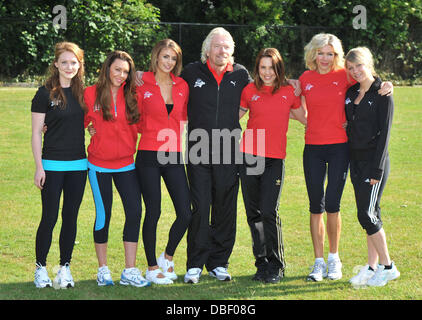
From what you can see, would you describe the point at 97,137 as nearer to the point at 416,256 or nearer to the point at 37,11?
the point at 416,256

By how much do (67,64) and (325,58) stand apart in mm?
2043

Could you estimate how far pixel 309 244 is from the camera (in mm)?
6254

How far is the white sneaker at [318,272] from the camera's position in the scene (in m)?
5.09

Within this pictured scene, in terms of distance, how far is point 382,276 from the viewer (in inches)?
194

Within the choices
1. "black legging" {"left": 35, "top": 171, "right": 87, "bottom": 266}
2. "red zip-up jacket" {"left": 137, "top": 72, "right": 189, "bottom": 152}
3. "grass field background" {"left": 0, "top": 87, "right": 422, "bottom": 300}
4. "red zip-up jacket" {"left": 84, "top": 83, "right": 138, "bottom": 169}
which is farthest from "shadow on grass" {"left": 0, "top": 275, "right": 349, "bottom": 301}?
"red zip-up jacket" {"left": 137, "top": 72, "right": 189, "bottom": 152}

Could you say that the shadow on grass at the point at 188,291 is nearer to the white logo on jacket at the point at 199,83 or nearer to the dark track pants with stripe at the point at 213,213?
the dark track pants with stripe at the point at 213,213

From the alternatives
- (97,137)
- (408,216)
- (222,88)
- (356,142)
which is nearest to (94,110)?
(97,137)

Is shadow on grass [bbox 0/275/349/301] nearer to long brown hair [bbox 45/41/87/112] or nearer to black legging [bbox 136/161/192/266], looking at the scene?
black legging [bbox 136/161/192/266]

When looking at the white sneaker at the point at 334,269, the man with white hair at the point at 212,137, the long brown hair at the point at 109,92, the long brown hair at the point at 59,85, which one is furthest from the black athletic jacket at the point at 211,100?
the white sneaker at the point at 334,269

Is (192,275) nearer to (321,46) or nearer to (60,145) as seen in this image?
(60,145)

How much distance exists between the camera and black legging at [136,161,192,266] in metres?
4.87

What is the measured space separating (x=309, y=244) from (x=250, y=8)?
1855cm

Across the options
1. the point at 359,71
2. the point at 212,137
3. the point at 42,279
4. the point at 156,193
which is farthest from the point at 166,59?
the point at 42,279

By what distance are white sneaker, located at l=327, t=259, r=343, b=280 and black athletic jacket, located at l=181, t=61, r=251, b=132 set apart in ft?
4.49
